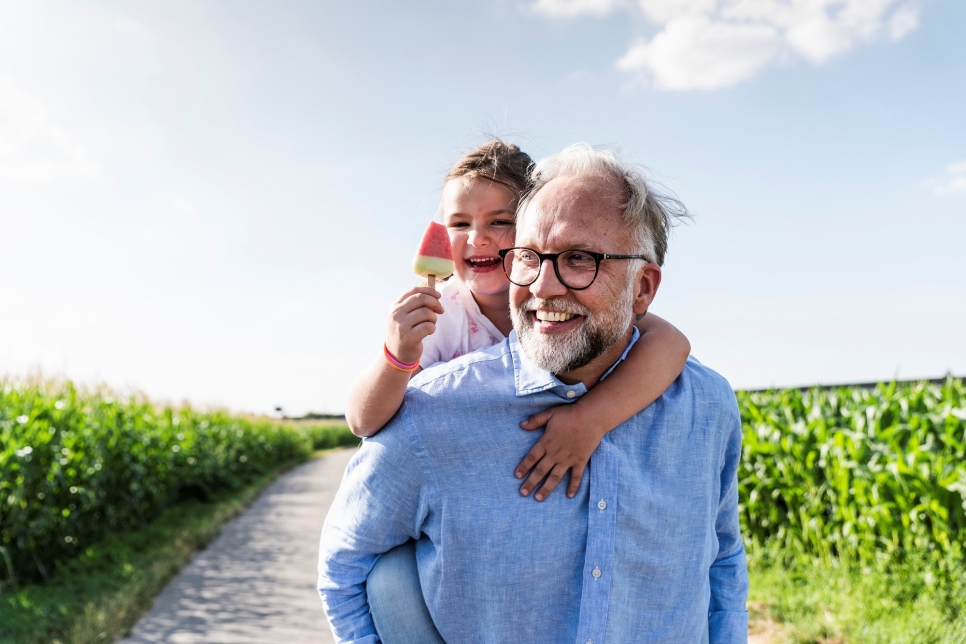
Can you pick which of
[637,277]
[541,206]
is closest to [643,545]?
[637,277]

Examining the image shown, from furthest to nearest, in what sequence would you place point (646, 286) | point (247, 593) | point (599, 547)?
point (247, 593) < point (646, 286) < point (599, 547)

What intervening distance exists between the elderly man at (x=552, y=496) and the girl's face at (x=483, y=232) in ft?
1.91

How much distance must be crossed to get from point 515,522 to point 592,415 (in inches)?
12.8

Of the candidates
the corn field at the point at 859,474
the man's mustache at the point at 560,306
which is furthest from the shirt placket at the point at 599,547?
the corn field at the point at 859,474

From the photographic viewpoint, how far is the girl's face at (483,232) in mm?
2656

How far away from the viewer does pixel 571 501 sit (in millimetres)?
1864

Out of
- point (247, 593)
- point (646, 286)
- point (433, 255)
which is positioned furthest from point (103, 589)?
point (646, 286)

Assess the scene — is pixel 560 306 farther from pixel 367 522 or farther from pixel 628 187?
pixel 367 522

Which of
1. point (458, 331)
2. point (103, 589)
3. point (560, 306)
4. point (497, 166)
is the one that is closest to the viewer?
point (560, 306)

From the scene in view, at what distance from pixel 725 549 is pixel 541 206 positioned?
1123mm

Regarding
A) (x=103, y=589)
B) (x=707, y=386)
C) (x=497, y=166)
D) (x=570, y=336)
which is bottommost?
(x=103, y=589)

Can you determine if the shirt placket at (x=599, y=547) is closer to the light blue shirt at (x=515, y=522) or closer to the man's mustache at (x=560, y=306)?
the light blue shirt at (x=515, y=522)

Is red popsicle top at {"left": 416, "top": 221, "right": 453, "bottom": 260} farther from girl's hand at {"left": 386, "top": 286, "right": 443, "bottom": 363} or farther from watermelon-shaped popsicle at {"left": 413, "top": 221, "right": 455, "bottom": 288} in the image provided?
girl's hand at {"left": 386, "top": 286, "right": 443, "bottom": 363}

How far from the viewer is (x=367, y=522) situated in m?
1.86
